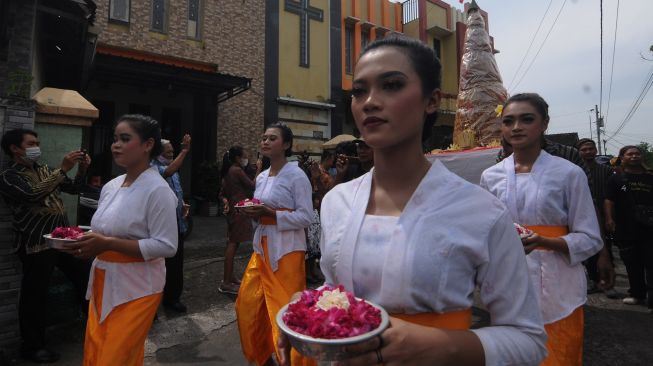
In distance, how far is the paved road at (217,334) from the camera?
11.6 ft

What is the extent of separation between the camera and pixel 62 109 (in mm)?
4328

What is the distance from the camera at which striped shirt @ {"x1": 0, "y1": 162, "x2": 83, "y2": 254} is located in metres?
3.27

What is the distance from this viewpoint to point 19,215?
3416 mm

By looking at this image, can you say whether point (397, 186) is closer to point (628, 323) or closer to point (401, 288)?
point (401, 288)

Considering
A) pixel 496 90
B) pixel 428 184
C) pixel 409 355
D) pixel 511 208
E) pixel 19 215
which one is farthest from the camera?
pixel 496 90

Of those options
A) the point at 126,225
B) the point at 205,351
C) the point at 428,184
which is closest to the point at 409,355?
the point at 428,184

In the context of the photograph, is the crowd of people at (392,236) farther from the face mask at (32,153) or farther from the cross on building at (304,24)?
the cross on building at (304,24)

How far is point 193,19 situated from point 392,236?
1277 centimetres

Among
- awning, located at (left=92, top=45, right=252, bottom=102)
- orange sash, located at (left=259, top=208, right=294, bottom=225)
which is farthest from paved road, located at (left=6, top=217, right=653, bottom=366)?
awning, located at (left=92, top=45, right=252, bottom=102)

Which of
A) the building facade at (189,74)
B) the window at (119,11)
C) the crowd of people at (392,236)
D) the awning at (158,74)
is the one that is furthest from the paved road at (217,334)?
the window at (119,11)

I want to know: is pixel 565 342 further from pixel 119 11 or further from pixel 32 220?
pixel 119 11

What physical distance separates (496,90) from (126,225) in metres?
7.07

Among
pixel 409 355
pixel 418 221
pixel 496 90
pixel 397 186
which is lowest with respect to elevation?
pixel 409 355

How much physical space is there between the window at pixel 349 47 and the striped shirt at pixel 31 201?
539 inches
